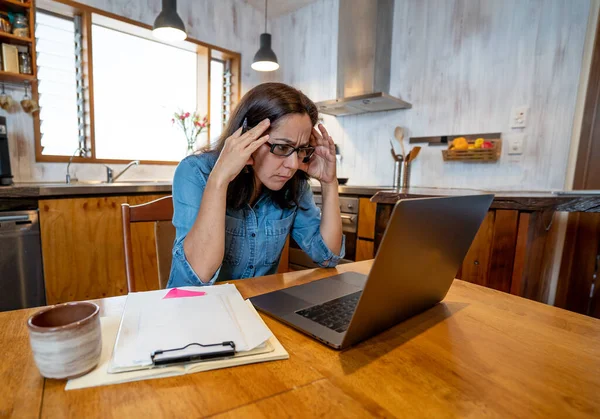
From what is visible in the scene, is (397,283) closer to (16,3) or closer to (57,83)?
(16,3)

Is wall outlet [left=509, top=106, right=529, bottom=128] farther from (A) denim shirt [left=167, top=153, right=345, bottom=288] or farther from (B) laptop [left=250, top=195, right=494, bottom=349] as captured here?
(B) laptop [left=250, top=195, right=494, bottom=349]

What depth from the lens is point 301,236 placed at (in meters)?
1.11

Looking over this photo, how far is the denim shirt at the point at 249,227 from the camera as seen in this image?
0.89 meters

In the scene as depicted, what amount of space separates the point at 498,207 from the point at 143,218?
148 cm

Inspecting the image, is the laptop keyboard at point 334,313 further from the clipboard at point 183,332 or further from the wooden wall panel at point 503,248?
the wooden wall panel at point 503,248

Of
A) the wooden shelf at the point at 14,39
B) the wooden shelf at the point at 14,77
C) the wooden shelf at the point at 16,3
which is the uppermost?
the wooden shelf at the point at 16,3

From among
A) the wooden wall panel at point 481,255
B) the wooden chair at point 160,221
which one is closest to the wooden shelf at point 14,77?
the wooden chair at point 160,221

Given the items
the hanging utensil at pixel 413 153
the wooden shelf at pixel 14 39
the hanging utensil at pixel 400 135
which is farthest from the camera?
the hanging utensil at pixel 400 135

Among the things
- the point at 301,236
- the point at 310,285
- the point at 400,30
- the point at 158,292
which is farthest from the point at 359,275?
the point at 400,30

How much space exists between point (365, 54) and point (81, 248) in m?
2.46

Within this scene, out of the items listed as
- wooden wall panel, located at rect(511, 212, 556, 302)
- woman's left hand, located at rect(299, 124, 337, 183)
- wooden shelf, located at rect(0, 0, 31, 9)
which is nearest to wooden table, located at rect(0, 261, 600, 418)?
woman's left hand, located at rect(299, 124, 337, 183)

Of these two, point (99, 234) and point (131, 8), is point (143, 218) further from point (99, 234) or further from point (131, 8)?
point (131, 8)

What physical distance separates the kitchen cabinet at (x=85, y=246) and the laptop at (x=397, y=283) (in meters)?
1.50

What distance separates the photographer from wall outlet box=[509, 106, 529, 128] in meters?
2.10
